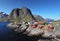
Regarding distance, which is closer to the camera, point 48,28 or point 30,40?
point 30,40

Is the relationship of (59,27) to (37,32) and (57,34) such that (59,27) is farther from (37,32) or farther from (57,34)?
(37,32)

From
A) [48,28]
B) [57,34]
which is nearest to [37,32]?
[48,28]

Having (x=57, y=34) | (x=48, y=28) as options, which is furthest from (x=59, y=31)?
(x=48, y=28)

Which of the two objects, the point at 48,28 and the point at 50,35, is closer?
the point at 50,35

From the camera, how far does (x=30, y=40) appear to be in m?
42.1

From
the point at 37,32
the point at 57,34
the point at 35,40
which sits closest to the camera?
the point at 35,40

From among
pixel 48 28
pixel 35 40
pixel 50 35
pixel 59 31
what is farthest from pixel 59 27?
pixel 35 40

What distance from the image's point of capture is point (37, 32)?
5447 centimetres

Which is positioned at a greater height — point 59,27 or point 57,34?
point 59,27

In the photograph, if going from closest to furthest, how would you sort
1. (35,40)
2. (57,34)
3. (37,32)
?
(35,40) < (57,34) < (37,32)

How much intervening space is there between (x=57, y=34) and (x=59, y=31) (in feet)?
5.85

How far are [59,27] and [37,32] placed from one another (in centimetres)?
1213

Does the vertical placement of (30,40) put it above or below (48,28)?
below

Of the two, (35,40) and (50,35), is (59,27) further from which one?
(35,40)
